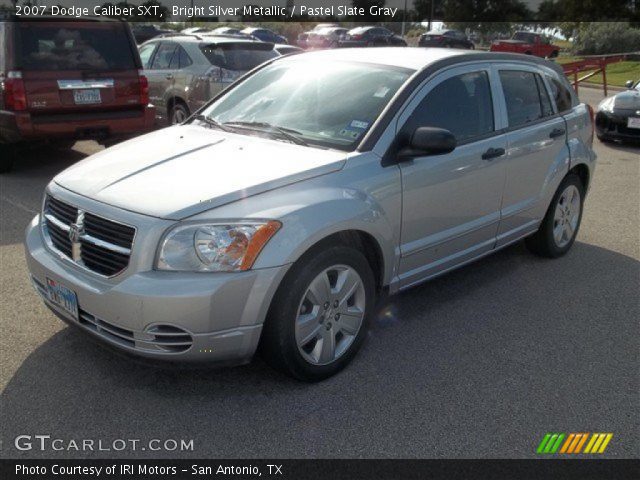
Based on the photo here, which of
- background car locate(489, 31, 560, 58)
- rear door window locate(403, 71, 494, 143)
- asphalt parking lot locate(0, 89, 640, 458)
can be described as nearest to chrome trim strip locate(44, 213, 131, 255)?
asphalt parking lot locate(0, 89, 640, 458)

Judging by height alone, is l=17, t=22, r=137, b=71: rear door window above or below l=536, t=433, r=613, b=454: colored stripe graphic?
above

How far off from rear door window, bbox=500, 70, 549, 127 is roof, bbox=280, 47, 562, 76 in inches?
6.1

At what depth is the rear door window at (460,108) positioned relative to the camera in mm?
4023

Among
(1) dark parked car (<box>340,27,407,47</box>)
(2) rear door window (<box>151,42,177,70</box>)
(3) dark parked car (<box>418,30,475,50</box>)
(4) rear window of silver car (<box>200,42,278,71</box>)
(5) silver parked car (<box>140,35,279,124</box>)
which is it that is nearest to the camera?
(5) silver parked car (<box>140,35,279,124</box>)

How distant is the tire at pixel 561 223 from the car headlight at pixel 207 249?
3.21m

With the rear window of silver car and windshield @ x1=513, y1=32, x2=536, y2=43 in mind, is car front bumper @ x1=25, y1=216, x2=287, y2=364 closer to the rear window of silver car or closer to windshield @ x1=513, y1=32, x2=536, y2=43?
the rear window of silver car

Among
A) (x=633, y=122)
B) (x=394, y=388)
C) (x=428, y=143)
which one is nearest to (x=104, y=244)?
(x=394, y=388)

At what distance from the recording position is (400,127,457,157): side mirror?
368 centimetres

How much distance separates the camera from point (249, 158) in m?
3.62

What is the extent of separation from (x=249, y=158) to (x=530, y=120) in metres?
2.45

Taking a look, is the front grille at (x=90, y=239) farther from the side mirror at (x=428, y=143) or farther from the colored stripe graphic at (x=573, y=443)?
the colored stripe graphic at (x=573, y=443)
